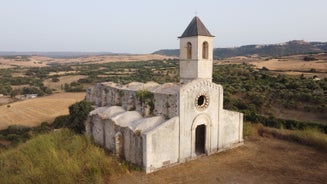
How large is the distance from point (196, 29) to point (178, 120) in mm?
5817

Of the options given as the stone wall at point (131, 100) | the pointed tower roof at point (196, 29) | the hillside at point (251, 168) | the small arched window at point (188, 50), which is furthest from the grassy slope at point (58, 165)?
the pointed tower roof at point (196, 29)

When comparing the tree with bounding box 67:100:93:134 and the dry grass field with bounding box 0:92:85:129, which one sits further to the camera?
the dry grass field with bounding box 0:92:85:129

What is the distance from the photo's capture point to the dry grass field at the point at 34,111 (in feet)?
126

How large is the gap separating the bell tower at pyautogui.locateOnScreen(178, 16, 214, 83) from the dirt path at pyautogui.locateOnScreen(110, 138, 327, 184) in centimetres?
516

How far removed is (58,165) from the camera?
13.9m

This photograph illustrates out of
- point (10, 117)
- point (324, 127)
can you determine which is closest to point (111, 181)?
point (324, 127)

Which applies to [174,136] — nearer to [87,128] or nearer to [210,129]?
[210,129]

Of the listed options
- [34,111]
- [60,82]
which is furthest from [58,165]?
[60,82]

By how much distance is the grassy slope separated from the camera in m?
13.3

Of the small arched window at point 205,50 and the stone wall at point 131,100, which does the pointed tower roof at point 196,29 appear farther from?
the stone wall at point 131,100

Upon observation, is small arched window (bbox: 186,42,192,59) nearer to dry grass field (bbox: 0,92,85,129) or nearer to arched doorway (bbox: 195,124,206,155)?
arched doorway (bbox: 195,124,206,155)

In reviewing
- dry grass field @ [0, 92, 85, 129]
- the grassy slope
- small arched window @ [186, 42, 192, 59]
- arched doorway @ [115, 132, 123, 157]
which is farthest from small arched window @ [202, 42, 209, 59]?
dry grass field @ [0, 92, 85, 129]

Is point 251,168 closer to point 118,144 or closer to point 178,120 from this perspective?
point 178,120

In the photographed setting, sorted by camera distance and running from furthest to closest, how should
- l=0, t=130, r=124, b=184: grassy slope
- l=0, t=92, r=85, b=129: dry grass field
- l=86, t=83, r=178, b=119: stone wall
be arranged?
l=0, t=92, r=85, b=129: dry grass field, l=86, t=83, r=178, b=119: stone wall, l=0, t=130, r=124, b=184: grassy slope
